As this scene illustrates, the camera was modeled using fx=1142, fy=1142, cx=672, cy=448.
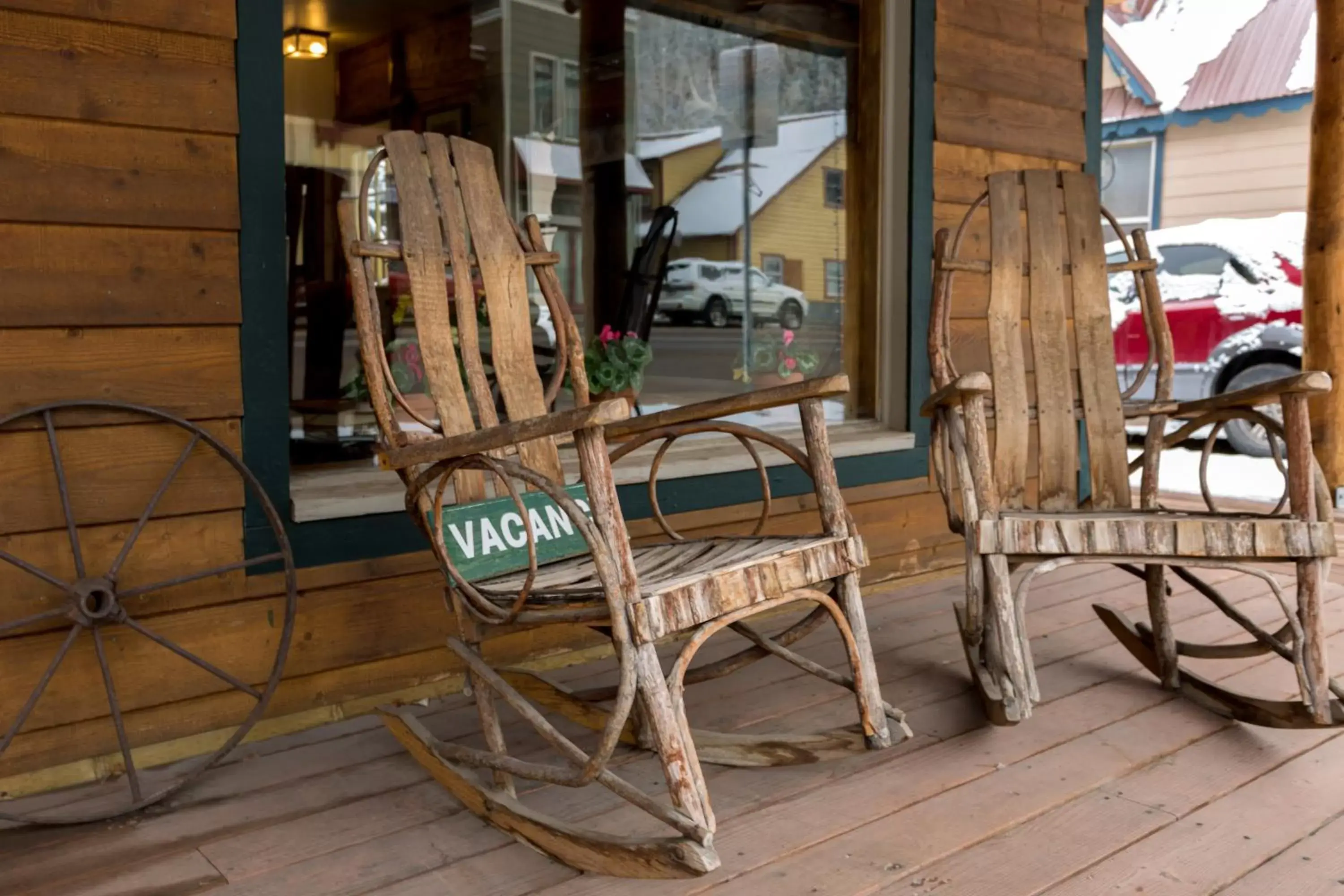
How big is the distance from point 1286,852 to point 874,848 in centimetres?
58

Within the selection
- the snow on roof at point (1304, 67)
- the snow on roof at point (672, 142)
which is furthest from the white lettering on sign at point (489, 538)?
the snow on roof at point (1304, 67)

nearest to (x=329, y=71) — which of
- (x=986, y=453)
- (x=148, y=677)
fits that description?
(x=148, y=677)

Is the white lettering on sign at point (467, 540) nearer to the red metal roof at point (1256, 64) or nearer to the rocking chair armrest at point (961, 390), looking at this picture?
the rocking chair armrest at point (961, 390)

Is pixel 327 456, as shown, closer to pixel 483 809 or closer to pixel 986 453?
pixel 483 809

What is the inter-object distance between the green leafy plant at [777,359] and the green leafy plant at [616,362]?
17.3 inches

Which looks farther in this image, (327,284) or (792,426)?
(792,426)

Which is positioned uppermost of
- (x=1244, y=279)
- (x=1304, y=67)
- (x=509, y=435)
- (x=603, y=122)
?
(x=1304, y=67)

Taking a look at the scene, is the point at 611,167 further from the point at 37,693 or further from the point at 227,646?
the point at 37,693

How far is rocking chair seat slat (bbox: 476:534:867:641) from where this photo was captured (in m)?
1.47

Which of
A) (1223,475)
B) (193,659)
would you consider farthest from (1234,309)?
(193,659)

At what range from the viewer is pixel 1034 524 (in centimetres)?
197

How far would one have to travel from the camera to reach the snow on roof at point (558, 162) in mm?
4680

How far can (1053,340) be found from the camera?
246cm

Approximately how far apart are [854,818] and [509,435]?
78 cm
